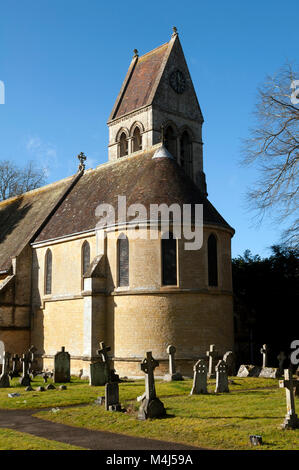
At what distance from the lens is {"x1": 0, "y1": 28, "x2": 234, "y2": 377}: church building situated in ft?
75.7

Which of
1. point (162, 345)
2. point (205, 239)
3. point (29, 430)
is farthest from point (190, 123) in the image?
point (29, 430)

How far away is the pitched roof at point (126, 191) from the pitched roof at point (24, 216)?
901mm

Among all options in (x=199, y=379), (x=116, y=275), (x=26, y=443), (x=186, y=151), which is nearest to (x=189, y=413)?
(x=199, y=379)

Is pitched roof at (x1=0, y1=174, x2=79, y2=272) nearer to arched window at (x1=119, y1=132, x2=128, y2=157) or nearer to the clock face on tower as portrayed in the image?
arched window at (x1=119, y1=132, x2=128, y2=157)

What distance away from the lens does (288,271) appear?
108ft

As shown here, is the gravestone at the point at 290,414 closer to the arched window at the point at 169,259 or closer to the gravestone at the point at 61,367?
the gravestone at the point at 61,367

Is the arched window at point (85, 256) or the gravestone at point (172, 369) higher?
the arched window at point (85, 256)

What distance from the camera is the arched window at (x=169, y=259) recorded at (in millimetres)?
23484

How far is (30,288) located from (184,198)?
38.2 ft

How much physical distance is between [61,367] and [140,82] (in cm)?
2936

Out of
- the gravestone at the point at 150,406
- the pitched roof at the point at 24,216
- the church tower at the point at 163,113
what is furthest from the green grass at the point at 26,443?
the church tower at the point at 163,113

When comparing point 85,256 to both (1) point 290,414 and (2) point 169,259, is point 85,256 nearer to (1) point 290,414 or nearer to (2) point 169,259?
(2) point 169,259
